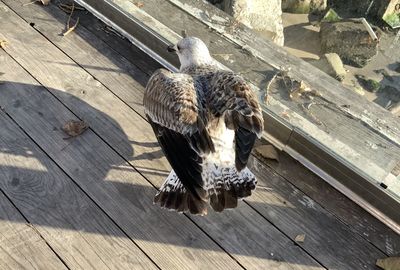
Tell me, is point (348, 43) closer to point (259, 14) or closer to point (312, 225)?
point (259, 14)

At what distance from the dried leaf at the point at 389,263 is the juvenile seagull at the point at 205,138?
0.97 metres

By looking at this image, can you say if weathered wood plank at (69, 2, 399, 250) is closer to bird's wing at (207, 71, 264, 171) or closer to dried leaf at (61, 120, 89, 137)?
bird's wing at (207, 71, 264, 171)

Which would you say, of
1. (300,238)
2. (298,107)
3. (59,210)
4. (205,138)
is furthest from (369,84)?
(59,210)

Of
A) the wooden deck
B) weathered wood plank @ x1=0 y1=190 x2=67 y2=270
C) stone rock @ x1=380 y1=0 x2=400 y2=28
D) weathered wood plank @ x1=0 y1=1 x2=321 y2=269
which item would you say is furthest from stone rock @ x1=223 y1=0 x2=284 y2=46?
weathered wood plank @ x1=0 y1=190 x2=67 y2=270

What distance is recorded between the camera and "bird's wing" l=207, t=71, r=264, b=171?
9.46 feet

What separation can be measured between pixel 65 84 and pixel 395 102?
191 inches

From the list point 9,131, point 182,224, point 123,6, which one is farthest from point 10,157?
point 123,6

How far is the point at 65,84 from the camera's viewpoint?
3.84 meters

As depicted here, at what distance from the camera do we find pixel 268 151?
354cm

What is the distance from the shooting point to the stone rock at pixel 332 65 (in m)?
6.62

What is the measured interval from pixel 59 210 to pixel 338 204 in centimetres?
197

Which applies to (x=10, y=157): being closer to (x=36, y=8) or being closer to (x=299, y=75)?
(x=36, y=8)

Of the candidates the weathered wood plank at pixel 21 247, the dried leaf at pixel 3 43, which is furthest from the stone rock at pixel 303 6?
the weathered wood plank at pixel 21 247

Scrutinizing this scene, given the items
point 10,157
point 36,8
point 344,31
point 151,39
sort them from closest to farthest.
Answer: point 10,157 < point 151,39 < point 36,8 < point 344,31
